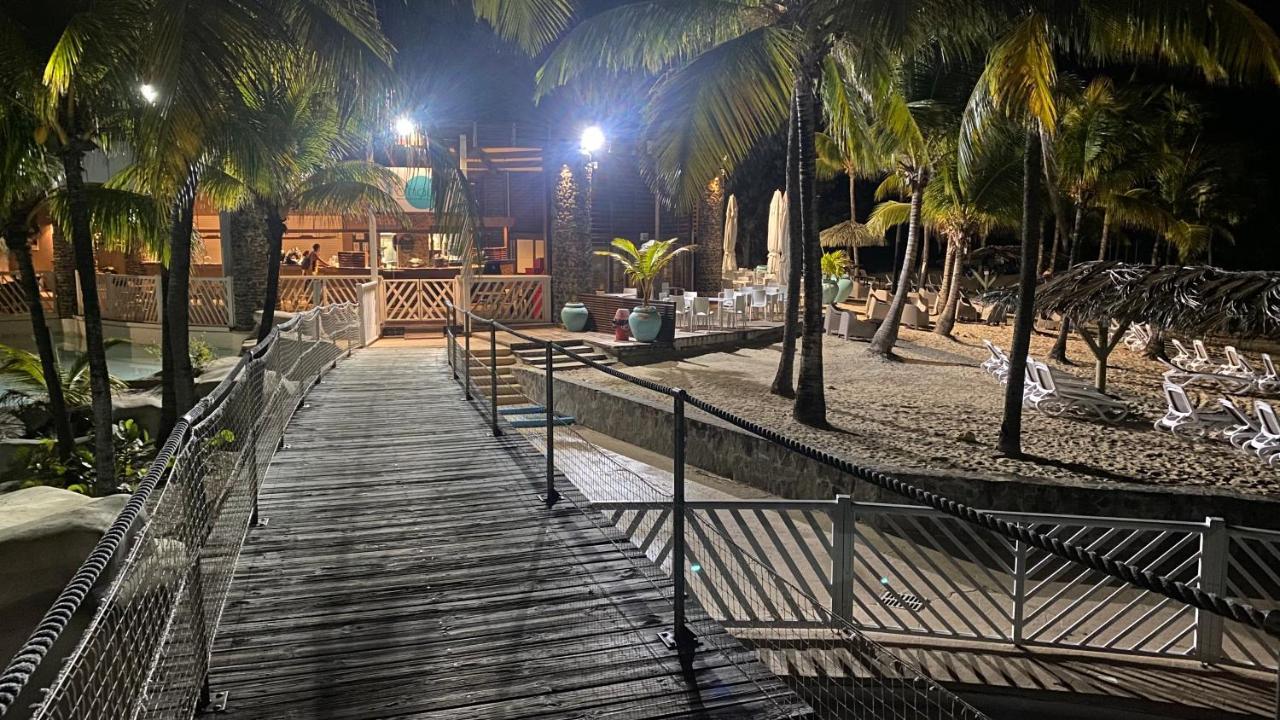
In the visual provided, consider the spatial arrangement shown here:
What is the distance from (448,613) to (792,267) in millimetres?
9736

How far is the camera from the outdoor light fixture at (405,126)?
49.9ft

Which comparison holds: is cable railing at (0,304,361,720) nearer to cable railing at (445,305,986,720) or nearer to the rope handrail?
cable railing at (445,305,986,720)

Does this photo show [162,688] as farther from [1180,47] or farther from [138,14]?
[1180,47]

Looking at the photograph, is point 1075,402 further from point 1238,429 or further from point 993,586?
point 993,586

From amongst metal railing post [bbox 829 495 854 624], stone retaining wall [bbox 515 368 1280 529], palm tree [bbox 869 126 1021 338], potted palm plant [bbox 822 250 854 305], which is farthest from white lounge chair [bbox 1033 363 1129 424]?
potted palm plant [bbox 822 250 854 305]

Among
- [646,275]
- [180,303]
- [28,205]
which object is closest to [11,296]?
[28,205]

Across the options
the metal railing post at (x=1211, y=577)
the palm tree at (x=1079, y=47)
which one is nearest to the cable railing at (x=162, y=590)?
the metal railing post at (x=1211, y=577)

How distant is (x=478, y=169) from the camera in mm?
22297

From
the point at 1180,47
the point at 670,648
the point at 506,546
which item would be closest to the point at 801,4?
the point at 1180,47

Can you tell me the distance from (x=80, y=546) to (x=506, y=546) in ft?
8.83

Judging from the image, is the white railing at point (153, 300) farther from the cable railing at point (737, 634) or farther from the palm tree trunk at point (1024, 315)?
the palm tree trunk at point (1024, 315)

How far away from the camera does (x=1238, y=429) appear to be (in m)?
11.4

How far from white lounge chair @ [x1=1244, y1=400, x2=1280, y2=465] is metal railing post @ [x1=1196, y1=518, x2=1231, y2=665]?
526 centimetres

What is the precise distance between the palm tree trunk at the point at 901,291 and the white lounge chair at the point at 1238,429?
757cm
